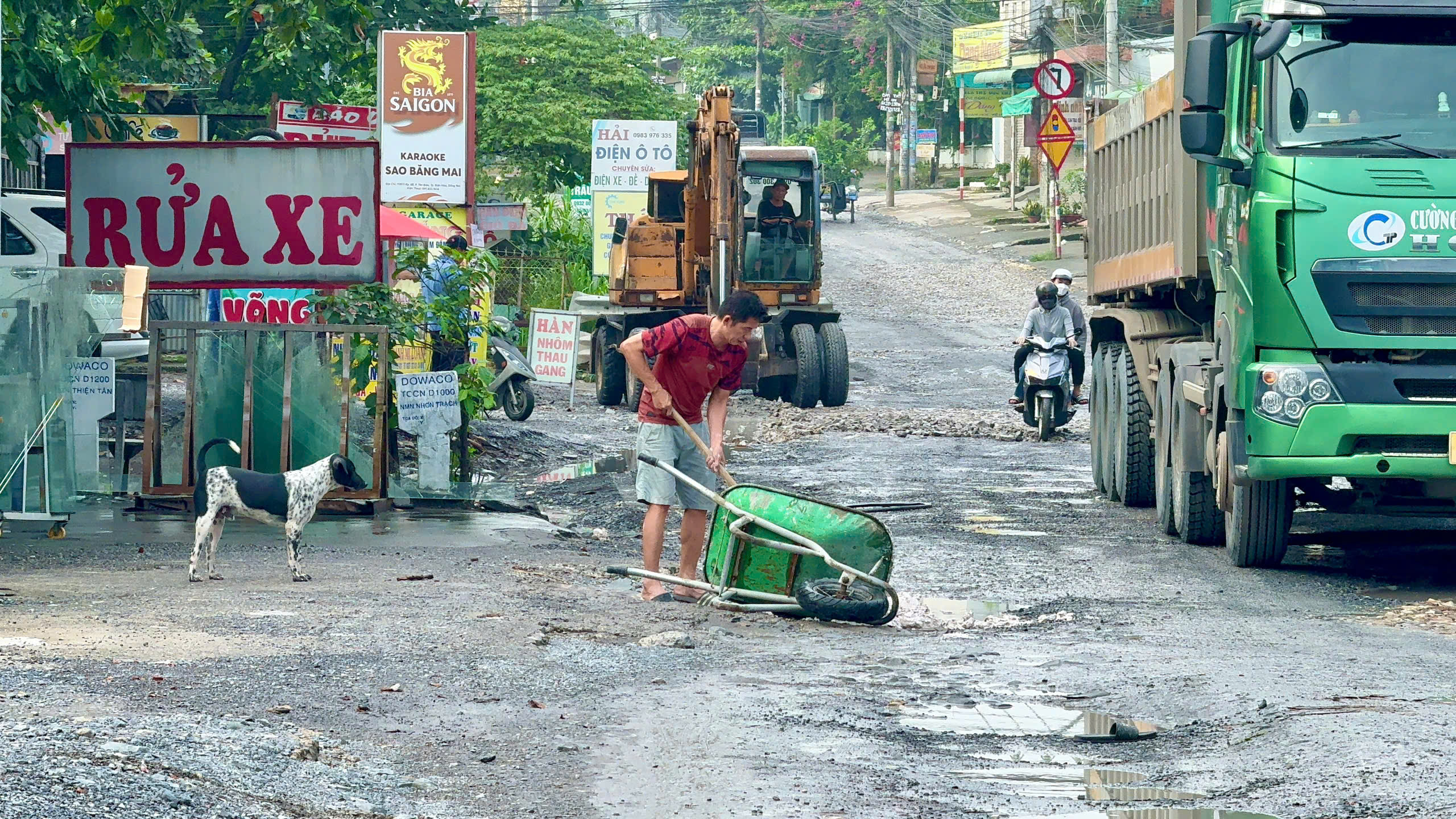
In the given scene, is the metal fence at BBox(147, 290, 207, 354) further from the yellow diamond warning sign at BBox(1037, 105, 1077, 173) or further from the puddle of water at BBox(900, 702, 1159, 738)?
the yellow diamond warning sign at BBox(1037, 105, 1077, 173)

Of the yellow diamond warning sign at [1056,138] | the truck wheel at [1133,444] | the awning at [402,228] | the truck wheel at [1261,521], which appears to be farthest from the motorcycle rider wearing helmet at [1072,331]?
the yellow diamond warning sign at [1056,138]

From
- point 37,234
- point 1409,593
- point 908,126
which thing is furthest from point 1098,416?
point 908,126

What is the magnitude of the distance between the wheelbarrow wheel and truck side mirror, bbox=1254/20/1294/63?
11.2ft

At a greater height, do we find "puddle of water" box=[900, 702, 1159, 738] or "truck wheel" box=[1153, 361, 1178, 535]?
"truck wheel" box=[1153, 361, 1178, 535]

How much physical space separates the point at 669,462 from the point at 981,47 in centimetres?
5620

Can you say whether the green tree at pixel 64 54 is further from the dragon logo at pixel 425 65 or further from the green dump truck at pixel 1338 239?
the green dump truck at pixel 1338 239

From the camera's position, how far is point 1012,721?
7207mm

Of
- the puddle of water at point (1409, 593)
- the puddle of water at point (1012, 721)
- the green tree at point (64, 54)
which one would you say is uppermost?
the green tree at point (64, 54)

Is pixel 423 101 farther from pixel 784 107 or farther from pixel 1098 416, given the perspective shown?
pixel 784 107

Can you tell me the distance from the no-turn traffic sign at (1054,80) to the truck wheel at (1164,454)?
1907 cm

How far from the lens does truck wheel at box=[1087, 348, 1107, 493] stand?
15.6 meters

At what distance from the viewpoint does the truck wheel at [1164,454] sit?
508 inches

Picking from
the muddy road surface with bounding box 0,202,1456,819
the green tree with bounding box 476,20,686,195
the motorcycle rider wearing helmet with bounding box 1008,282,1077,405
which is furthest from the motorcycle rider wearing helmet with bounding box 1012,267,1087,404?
the green tree with bounding box 476,20,686,195

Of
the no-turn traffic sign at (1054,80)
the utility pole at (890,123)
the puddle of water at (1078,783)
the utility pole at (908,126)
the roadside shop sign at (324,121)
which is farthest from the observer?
the utility pole at (908,126)
